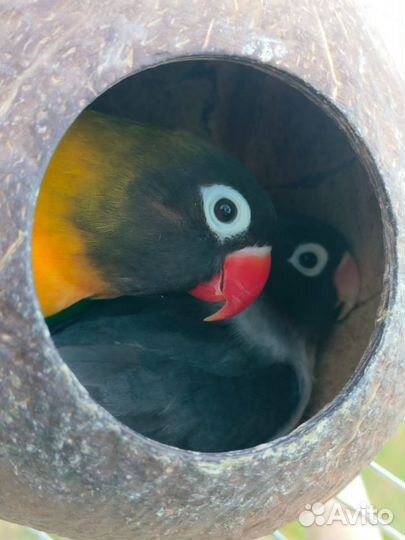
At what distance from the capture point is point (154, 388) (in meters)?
1.00

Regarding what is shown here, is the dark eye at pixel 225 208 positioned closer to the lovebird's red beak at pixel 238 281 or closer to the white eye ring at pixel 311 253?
the lovebird's red beak at pixel 238 281

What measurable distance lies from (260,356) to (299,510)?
1.09 ft

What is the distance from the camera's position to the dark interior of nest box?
46.7 inches

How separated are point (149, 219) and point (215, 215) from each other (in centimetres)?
9

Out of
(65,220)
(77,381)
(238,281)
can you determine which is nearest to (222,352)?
(238,281)

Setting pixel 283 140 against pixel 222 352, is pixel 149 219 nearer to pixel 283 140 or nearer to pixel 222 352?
pixel 222 352

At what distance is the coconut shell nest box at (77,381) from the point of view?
0.73 metres

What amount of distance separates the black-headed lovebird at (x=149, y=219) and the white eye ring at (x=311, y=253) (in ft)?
0.68

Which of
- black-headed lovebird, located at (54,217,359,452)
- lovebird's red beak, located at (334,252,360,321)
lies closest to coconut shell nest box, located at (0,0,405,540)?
black-headed lovebird, located at (54,217,359,452)

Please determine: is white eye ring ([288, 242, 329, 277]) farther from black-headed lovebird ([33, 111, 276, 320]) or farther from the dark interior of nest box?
black-headed lovebird ([33, 111, 276, 320])

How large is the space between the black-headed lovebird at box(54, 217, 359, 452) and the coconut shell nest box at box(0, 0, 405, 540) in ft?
0.53

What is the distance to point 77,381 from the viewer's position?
2.43 feet

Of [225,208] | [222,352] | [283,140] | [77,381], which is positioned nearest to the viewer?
[77,381]

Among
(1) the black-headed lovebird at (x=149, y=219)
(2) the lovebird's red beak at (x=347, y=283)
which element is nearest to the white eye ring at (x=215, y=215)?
(1) the black-headed lovebird at (x=149, y=219)
